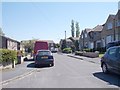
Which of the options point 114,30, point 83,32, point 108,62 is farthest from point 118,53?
point 83,32

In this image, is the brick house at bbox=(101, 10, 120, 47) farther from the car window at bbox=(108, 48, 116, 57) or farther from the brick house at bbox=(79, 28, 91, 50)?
the car window at bbox=(108, 48, 116, 57)

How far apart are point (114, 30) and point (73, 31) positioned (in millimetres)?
77216

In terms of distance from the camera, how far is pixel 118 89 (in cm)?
952

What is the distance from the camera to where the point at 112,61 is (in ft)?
43.5

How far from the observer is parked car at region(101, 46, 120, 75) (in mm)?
12656

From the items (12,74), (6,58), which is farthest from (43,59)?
(12,74)

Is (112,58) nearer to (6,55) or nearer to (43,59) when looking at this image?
(43,59)

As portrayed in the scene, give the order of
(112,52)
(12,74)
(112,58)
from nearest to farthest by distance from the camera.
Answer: (112,58), (112,52), (12,74)

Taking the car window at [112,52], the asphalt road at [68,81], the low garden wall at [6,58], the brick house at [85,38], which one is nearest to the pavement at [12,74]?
the asphalt road at [68,81]

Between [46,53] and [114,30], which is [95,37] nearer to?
[114,30]

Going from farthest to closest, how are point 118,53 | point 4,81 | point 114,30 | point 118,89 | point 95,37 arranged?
point 95,37 < point 114,30 < point 118,53 < point 4,81 < point 118,89

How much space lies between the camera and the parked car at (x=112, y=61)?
12.7 metres

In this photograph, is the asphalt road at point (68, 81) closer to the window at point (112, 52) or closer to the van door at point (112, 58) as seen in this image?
the van door at point (112, 58)

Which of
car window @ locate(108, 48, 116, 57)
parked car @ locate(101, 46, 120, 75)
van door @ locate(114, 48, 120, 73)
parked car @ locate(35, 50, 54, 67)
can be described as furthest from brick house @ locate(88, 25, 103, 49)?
van door @ locate(114, 48, 120, 73)
